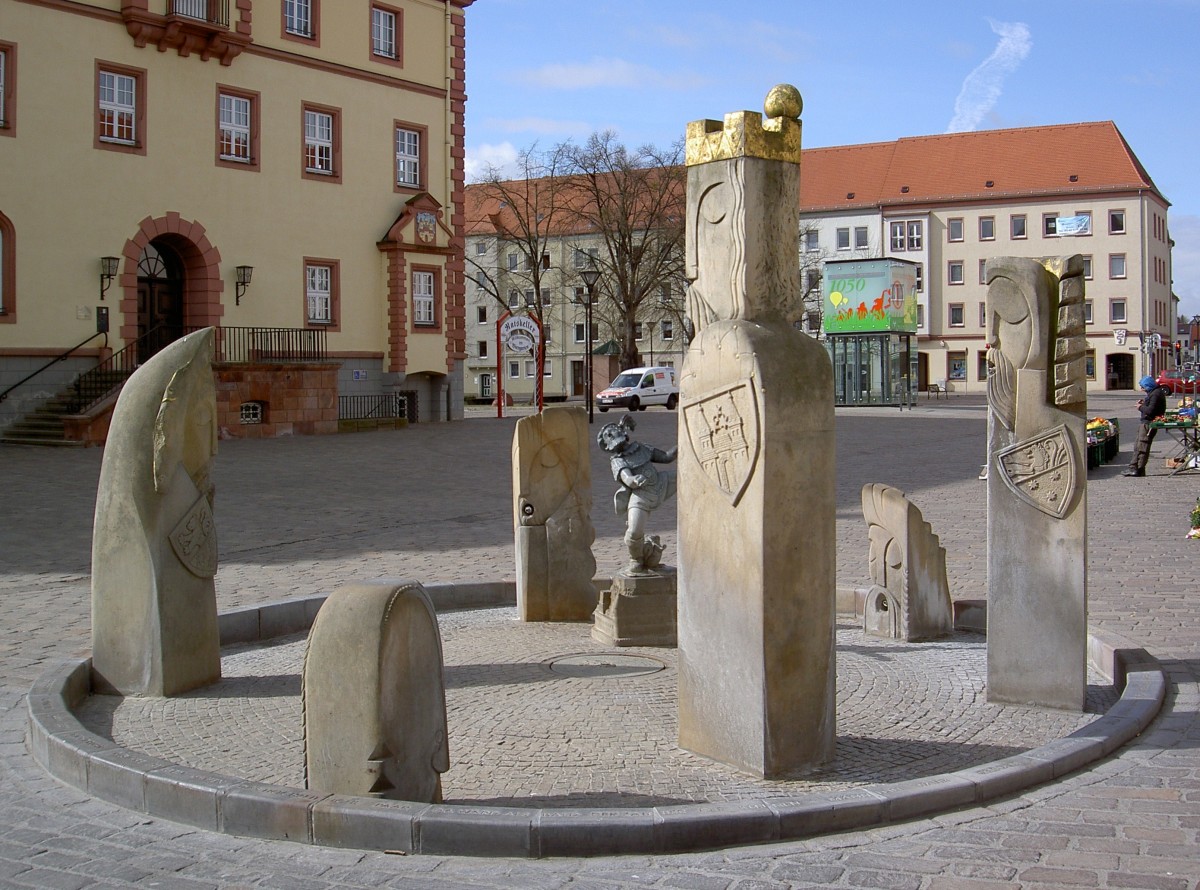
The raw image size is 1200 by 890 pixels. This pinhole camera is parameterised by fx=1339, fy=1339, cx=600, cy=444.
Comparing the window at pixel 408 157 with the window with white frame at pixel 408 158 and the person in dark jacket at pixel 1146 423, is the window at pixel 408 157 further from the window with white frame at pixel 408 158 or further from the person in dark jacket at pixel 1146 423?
the person in dark jacket at pixel 1146 423

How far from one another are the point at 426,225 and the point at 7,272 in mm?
12646

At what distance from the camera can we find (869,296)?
5056cm

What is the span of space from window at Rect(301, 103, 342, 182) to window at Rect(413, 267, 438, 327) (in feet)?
12.4

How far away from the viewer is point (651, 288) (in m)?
63.1

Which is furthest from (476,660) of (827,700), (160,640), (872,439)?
(872,439)

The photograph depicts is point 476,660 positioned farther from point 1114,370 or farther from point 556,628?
point 1114,370

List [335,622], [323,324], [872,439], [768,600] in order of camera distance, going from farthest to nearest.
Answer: [323,324], [872,439], [768,600], [335,622]

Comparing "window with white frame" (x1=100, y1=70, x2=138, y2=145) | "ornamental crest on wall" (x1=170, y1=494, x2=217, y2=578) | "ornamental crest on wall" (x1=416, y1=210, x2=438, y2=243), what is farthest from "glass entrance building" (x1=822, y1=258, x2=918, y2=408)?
"ornamental crest on wall" (x1=170, y1=494, x2=217, y2=578)

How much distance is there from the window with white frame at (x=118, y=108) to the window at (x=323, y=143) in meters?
5.36

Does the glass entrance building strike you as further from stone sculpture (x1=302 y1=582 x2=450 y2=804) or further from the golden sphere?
stone sculpture (x1=302 y1=582 x2=450 y2=804)

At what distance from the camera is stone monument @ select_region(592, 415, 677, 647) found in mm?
9008

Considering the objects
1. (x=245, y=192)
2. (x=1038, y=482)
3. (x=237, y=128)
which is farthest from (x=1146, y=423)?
(x=237, y=128)

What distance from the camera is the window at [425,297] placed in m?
38.4

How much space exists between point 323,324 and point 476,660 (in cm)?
2855
